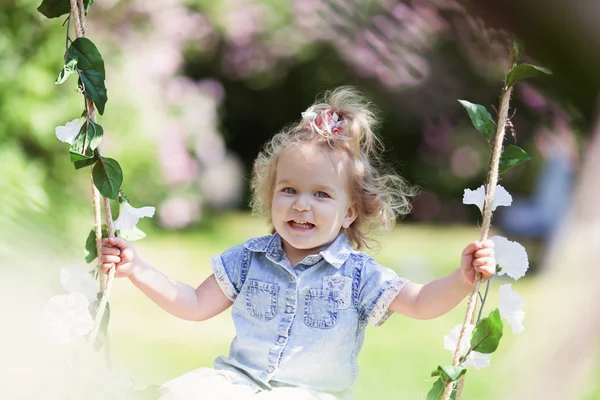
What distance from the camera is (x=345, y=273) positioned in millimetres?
1340

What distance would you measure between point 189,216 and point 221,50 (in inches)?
51.2

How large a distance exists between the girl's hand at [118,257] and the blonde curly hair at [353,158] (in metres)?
0.32

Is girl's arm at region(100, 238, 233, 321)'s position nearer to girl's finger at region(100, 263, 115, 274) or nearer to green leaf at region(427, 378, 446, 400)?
girl's finger at region(100, 263, 115, 274)

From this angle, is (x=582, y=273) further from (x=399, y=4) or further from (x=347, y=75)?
(x=347, y=75)

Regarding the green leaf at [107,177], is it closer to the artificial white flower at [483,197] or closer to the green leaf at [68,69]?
the green leaf at [68,69]

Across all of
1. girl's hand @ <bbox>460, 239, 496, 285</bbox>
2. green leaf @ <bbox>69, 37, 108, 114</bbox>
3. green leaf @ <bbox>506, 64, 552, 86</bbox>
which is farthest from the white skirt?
green leaf @ <bbox>506, 64, 552, 86</bbox>

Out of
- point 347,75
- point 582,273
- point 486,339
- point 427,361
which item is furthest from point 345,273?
point 347,75

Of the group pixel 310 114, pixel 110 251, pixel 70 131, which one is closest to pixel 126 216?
pixel 110 251

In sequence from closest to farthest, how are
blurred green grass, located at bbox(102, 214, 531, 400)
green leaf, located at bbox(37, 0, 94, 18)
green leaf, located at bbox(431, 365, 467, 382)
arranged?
green leaf, located at bbox(431, 365, 467, 382)
green leaf, located at bbox(37, 0, 94, 18)
blurred green grass, located at bbox(102, 214, 531, 400)

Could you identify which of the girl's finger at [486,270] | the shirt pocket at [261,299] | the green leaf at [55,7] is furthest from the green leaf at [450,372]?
the green leaf at [55,7]

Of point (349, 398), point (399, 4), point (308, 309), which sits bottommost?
point (349, 398)

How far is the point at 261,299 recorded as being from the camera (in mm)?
1353

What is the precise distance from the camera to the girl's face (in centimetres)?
133

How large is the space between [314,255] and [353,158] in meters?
0.20
